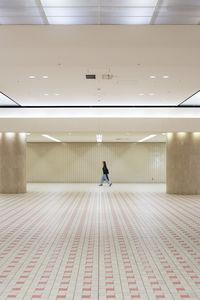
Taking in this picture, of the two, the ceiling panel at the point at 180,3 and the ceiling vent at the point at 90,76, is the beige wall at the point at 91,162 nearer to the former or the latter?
the ceiling vent at the point at 90,76

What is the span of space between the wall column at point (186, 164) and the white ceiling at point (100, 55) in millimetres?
6334

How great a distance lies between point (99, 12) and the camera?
7863mm

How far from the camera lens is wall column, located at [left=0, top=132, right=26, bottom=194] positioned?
69.1 ft

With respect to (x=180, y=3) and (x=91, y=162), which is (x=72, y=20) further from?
(x=91, y=162)

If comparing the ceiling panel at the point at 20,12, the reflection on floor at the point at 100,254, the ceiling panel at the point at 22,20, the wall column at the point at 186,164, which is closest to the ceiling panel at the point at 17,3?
the ceiling panel at the point at 20,12

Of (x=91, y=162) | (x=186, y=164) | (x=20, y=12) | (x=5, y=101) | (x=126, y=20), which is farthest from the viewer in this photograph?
(x=91, y=162)

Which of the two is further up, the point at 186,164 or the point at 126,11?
the point at 126,11

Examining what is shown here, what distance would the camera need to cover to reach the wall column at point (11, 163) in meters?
21.1

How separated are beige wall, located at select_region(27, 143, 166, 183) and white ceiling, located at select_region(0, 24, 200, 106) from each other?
18790mm

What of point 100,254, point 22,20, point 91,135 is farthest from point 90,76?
point 91,135

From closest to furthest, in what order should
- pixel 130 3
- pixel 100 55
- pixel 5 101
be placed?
pixel 130 3 → pixel 100 55 → pixel 5 101

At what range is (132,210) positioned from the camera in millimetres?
14555

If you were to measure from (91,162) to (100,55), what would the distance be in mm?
24182

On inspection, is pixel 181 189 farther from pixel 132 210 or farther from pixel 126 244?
pixel 126 244
